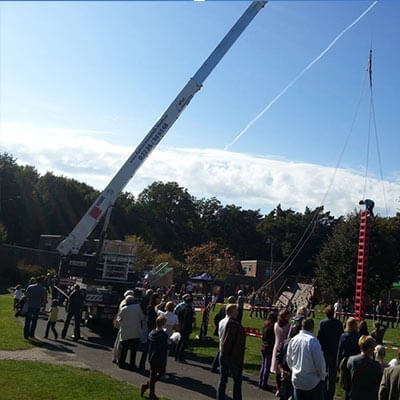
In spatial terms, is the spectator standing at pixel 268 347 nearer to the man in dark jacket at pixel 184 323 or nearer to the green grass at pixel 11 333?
the man in dark jacket at pixel 184 323

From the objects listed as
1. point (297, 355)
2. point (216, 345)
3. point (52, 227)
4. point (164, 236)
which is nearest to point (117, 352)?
point (216, 345)

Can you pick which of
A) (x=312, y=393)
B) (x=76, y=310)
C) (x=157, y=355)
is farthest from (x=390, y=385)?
(x=76, y=310)

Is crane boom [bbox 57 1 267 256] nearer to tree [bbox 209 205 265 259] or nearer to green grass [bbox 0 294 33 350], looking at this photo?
green grass [bbox 0 294 33 350]

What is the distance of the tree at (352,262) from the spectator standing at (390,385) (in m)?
31.4

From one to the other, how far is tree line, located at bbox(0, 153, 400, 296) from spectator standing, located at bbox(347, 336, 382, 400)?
31030 millimetres

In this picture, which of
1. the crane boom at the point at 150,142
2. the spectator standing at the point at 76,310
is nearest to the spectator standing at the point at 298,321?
the spectator standing at the point at 76,310

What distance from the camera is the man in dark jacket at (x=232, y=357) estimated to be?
7.32 meters

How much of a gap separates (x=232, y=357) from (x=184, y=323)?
456 centimetres

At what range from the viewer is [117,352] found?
10.4m

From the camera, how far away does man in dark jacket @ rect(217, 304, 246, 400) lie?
732cm

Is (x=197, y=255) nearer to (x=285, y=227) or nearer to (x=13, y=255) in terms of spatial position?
(x=13, y=255)

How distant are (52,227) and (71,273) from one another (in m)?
50.0

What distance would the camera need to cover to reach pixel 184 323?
11.8m

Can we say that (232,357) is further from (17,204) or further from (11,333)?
(17,204)
